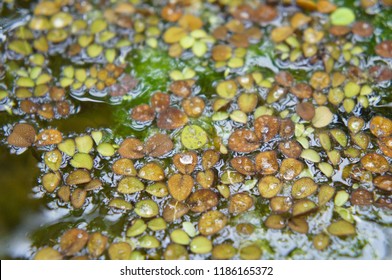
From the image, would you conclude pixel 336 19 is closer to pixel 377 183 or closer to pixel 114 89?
pixel 377 183

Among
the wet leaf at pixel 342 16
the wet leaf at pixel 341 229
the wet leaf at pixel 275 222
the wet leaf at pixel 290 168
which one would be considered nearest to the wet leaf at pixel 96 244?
the wet leaf at pixel 275 222

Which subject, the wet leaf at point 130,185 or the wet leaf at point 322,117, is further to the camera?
the wet leaf at point 322,117

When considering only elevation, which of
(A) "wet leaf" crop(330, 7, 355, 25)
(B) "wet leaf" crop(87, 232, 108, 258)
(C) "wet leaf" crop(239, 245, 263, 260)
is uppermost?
(A) "wet leaf" crop(330, 7, 355, 25)

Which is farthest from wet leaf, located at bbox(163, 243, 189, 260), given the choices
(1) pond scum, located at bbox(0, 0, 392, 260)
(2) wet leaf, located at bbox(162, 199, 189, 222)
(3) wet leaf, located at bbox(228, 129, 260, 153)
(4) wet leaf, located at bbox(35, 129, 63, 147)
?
(4) wet leaf, located at bbox(35, 129, 63, 147)

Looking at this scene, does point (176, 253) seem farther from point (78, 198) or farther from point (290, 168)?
point (290, 168)

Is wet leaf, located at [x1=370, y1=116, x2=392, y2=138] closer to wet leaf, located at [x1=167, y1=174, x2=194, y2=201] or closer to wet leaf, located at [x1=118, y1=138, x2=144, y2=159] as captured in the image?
wet leaf, located at [x1=167, y1=174, x2=194, y2=201]

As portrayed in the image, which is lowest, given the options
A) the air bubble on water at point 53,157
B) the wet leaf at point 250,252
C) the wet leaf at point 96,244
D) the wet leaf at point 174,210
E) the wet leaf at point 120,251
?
the wet leaf at point 250,252

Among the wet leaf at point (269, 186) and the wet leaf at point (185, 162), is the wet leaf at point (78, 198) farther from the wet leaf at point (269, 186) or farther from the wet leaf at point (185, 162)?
the wet leaf at point (269, 186)

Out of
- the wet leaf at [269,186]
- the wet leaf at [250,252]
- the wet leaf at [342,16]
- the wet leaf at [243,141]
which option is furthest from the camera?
the wet leaf at [342,16]
